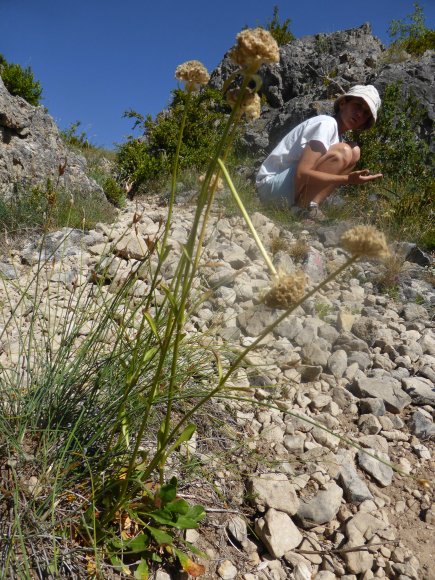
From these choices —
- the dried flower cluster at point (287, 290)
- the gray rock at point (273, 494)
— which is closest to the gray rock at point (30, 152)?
the gray rock at point (273, 494)

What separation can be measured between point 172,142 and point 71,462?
575 cm

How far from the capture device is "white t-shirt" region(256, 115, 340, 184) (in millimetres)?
4906

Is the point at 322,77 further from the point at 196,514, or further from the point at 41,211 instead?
the point at 196,514

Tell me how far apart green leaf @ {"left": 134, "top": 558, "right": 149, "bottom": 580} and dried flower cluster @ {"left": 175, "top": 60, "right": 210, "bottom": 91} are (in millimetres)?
1222

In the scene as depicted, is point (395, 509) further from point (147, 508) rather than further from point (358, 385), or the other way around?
point (147, 508)

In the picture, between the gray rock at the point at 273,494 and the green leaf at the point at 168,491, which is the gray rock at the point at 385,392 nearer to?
the gray rock at the point at 273,494

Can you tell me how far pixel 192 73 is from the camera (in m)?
0.99

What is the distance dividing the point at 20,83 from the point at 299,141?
3.42 m

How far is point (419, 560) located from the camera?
164 centimetres

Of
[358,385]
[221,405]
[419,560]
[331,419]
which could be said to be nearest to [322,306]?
[358,385]

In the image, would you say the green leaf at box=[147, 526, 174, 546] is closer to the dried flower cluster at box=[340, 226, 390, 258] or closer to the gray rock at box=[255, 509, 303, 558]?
the gray rock at box=[255, 509, 303, 558]

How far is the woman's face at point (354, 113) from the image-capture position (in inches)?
201

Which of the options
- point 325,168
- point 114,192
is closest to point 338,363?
point 325,168

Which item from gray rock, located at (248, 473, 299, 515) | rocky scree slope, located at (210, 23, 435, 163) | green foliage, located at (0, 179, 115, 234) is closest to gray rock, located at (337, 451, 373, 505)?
gray rock, located at (248, 473, 299, 515)
